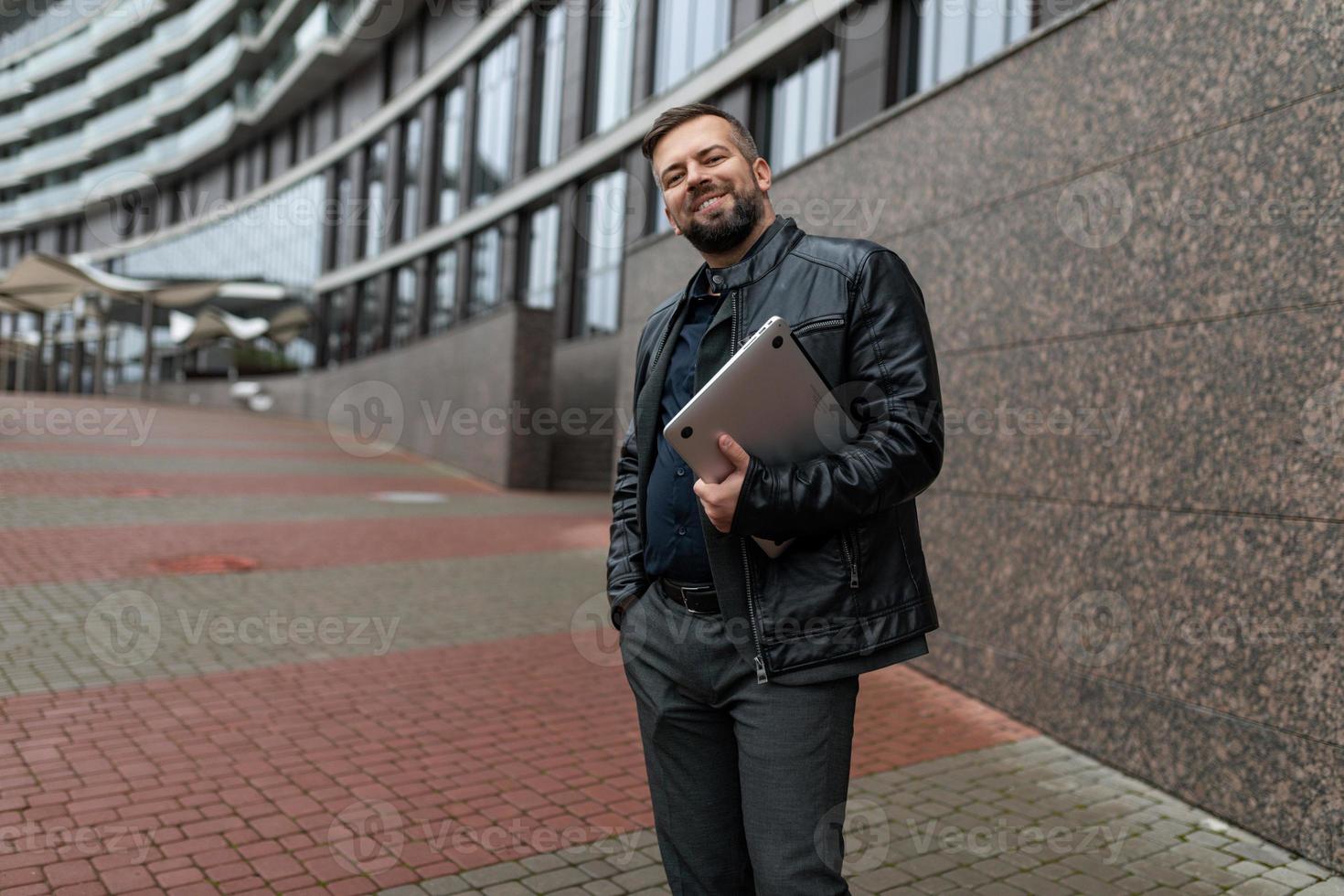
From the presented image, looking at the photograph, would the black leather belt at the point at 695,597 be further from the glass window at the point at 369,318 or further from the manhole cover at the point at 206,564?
the glass window at the point at 369,318

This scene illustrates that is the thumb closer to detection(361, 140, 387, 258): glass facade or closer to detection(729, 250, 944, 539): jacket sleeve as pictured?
detection(729, 250, 944, 539): jacket sleeve

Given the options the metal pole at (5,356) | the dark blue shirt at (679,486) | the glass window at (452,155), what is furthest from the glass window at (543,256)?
the metal pole at (5,356)

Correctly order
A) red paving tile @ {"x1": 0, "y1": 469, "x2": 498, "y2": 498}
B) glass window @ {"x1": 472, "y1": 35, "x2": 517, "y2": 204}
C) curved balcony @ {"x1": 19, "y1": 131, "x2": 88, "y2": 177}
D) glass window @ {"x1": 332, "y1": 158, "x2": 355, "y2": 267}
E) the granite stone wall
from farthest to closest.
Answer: curved balcony @ {"x1": 19, "y1": 131, "x2": 88, "y2": 177} → glass window @ {"x1": 332, "y1": 158, "x2": 355, "y2": 267} → glass window @ {"x1": 472, "y1": 35, "x2": 517, "y2": 204} → red paving tile @ {"x1": 0, "y1": 469, "x2": 498, "y2": 498} → the granite stone wall

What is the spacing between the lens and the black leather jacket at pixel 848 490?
1.97 metres

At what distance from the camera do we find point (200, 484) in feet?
50.1

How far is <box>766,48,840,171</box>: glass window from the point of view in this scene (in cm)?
1481

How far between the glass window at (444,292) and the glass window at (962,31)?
20.2 meters

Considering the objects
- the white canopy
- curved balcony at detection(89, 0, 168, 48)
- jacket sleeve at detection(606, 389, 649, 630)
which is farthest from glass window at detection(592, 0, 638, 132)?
curved balcony at detection(89, 0, 168, 48)

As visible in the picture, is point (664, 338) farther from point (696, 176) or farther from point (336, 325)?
point (336, 325)

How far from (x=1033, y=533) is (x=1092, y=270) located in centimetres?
139

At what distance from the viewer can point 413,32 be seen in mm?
33469

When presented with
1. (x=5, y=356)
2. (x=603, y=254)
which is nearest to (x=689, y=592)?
(x=603, y=254)

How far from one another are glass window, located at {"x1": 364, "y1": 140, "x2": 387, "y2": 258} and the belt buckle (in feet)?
116

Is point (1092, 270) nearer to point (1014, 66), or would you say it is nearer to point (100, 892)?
point (1014, 66)
